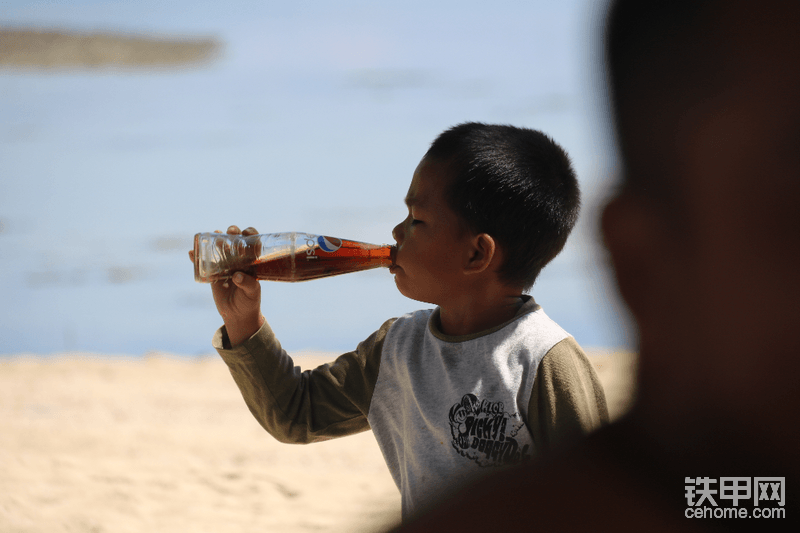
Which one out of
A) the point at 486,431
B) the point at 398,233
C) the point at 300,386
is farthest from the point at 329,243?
the point at 486,431

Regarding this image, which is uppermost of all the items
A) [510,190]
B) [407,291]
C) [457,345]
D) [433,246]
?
[510,190]

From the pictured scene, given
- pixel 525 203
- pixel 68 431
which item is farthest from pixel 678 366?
pixel 68 431

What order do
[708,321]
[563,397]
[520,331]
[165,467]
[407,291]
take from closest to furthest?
1. [708,321]
2. [563,397]
3. [520,331]
4. [407,291]
5. [165,467]

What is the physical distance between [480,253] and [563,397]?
401mm

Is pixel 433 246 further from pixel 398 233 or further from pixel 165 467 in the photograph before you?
pixel 165 467

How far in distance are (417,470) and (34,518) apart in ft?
9.21

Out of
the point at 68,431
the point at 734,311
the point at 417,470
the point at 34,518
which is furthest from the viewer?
the point at 68,431

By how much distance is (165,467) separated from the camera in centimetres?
481

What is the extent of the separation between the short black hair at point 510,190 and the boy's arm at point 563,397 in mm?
262

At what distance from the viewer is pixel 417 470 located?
178cm

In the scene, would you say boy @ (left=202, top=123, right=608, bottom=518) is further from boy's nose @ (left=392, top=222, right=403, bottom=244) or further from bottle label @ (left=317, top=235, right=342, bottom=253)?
bottle label @ (left=317, top=235, right=342, bottom=253)

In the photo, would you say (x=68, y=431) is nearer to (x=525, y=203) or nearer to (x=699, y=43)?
(x=525, y=203)

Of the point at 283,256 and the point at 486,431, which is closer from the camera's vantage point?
the point at 486,431

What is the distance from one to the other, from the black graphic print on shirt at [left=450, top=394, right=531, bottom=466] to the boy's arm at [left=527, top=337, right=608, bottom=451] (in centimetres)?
4
